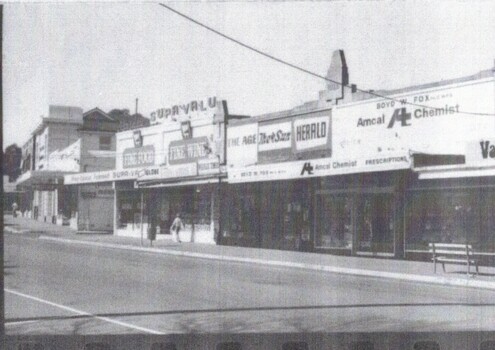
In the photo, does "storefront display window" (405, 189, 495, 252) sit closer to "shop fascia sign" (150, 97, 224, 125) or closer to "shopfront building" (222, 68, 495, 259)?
"shopfront building" (222, 68, 495, 259)

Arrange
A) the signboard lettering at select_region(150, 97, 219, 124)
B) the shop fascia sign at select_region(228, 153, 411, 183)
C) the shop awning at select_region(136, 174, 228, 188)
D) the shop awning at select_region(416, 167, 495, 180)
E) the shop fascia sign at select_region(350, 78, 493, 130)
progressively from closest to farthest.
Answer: the shop awning at select_region(416, 167, 495, 180) → the shop fascia sign at select_region(350, 78, 493, 130) → the shop fascia sign at select_region(228, 153, 411, 183) → the shop awning at select_region(136, 174, 228, 188) → the signboard lettering at select_region(150, 97, 219, 124)

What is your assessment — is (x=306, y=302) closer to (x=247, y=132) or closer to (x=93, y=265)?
(x=93, y=265)

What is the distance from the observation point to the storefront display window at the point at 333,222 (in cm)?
2555

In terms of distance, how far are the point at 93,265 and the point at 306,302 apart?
9.31 metres

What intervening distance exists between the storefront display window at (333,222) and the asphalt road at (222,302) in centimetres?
633

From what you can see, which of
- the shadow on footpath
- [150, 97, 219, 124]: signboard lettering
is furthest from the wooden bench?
[150, 97, 219, 124]: signboard lettering

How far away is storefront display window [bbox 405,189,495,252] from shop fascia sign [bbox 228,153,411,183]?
173 cm

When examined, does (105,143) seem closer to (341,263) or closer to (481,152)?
(341,263)

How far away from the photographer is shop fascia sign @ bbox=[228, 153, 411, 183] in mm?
21828

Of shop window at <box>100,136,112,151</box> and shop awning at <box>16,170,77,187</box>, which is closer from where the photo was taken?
shop awning at <box>16,170,77,187</box>

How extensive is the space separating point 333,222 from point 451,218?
5.34m

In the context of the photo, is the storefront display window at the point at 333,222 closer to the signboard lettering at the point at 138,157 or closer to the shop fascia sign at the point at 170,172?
the shop fascia sign at the point at 170,172

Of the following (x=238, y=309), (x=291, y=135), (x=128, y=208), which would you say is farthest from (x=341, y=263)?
(x=128, y=208)

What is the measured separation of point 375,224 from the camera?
79.6 ft
